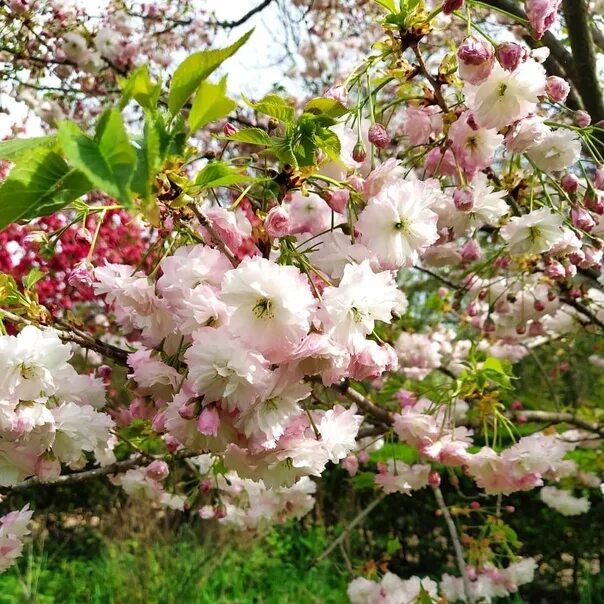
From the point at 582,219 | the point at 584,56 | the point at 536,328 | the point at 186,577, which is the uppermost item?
the point at 584,56

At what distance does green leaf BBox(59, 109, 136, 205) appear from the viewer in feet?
1.74

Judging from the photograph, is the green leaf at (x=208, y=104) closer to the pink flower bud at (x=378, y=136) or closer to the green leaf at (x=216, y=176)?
the green leaf at (x=216, y=176)

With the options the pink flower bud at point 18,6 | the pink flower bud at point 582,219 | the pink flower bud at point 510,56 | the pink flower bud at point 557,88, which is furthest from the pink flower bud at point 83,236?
the pink flower bud at point 18,6

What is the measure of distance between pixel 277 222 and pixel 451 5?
0.49 metres

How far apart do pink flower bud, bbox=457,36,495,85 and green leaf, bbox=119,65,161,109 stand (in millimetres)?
546

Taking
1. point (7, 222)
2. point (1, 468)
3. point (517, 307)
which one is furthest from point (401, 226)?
point (517, 307)

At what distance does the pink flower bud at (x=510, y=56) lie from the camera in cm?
105

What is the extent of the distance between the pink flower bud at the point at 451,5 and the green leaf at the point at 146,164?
63 cm

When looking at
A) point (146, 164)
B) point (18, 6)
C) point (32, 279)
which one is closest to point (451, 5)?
point (146, 164)

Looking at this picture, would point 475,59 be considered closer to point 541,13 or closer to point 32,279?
point 541,13

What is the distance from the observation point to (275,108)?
3.05ft

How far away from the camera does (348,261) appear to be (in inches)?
41.1

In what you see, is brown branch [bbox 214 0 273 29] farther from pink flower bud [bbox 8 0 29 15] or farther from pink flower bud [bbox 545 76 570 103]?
pink flower bud [bbox 545 76 570 103]

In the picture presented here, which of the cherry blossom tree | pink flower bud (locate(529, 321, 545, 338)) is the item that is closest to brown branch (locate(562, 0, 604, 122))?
the cherry blossom tree
